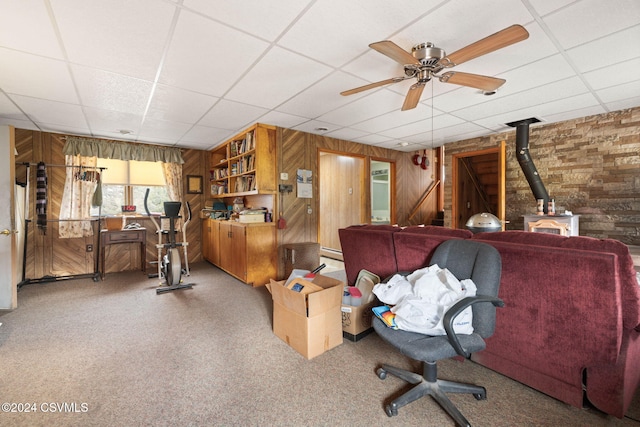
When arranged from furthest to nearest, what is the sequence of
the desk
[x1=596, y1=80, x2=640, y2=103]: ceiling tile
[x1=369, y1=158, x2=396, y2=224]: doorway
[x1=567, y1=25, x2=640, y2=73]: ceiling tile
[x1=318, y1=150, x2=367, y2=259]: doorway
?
[x1=369, y1=158, x2=396, y2=224]: doorway
[x1=318, y1=150, x2=367, y2=259]: doorway
the desk
[x1=596, y1=80, x2=640, y2=103]: ceiling tile
[x1=567, y1=25, x2=640, y2=73]: ceiling tile

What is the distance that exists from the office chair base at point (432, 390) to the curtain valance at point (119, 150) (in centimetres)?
548

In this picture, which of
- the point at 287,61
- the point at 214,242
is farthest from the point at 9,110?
the point at 287,61

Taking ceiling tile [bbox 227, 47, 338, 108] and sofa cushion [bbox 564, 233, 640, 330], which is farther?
ceiling tile [bbox 227, 47, 338, 108]

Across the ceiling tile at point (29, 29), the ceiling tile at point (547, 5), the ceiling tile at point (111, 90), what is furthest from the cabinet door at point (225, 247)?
the ceiling tile at point (547, 5)

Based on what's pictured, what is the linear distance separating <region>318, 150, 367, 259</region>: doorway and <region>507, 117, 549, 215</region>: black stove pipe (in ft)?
9.62

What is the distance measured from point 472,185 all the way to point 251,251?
5345 mm

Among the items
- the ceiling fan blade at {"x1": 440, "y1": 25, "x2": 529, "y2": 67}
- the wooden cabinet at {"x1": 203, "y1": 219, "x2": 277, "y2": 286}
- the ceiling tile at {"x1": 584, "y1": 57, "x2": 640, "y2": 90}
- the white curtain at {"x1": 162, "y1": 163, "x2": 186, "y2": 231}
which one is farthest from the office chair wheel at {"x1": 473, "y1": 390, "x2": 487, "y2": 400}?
the white curtain at {"x1": 162, "y1": 163, "x2": 186, "y2": 231}

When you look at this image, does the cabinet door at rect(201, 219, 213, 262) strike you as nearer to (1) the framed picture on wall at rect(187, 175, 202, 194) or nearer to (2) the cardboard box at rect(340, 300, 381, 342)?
(1) the framed picture on wall at rect(187, 175, 202, 194)

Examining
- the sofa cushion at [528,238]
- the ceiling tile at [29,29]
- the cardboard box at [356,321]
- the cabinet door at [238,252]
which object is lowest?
the cardboard box at [356,321]

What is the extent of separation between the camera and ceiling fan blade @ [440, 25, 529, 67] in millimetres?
1565

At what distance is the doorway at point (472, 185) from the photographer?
216 inches

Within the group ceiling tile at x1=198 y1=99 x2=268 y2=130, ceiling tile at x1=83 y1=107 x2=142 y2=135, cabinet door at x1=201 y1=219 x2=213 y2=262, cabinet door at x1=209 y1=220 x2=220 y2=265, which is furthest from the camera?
cabinet door at x1=201 y1=219 x2=213 y2=262

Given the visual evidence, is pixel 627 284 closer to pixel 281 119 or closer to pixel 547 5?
pixel 547 5

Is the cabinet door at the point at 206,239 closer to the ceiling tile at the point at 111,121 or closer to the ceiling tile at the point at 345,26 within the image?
the ceiling tile at the point at 111,121
